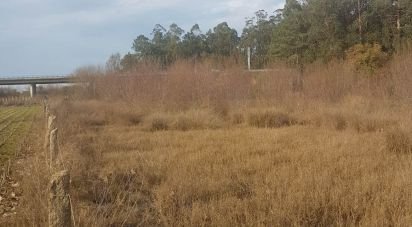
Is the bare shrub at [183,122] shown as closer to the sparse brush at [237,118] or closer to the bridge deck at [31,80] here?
the sparse brush at [237,118]

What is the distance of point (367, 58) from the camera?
93.2 feet

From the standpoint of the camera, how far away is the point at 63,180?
3.39 meters

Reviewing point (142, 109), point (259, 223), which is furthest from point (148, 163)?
point (142, 109)

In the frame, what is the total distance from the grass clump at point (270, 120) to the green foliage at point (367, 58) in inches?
409

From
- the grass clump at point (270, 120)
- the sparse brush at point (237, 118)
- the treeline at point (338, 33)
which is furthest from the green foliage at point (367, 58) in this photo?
the sparse brush at point (237, 118)

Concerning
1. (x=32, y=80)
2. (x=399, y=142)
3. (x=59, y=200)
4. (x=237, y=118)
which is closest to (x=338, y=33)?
(x=237, y=118)

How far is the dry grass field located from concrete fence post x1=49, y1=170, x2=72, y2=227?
1293 millimetres

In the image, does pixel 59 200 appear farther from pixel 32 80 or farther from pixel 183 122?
pixel 32 80

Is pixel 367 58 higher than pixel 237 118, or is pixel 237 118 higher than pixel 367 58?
pixel 367 58

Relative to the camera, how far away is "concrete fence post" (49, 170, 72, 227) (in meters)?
3.39

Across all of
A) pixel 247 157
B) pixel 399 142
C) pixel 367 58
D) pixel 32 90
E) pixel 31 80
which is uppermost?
pixel 367 58

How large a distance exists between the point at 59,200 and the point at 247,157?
6.92 meters

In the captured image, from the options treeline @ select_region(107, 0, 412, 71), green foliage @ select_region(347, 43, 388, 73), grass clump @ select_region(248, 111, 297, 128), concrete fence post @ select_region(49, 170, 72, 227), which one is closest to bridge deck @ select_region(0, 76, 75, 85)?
treeline @ select_region(107, 0, 412, 71)

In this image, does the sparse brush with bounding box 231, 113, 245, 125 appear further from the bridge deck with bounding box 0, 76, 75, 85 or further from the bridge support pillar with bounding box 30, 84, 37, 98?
the bridge support pillar with bounding box 30, 84, 37, 98
